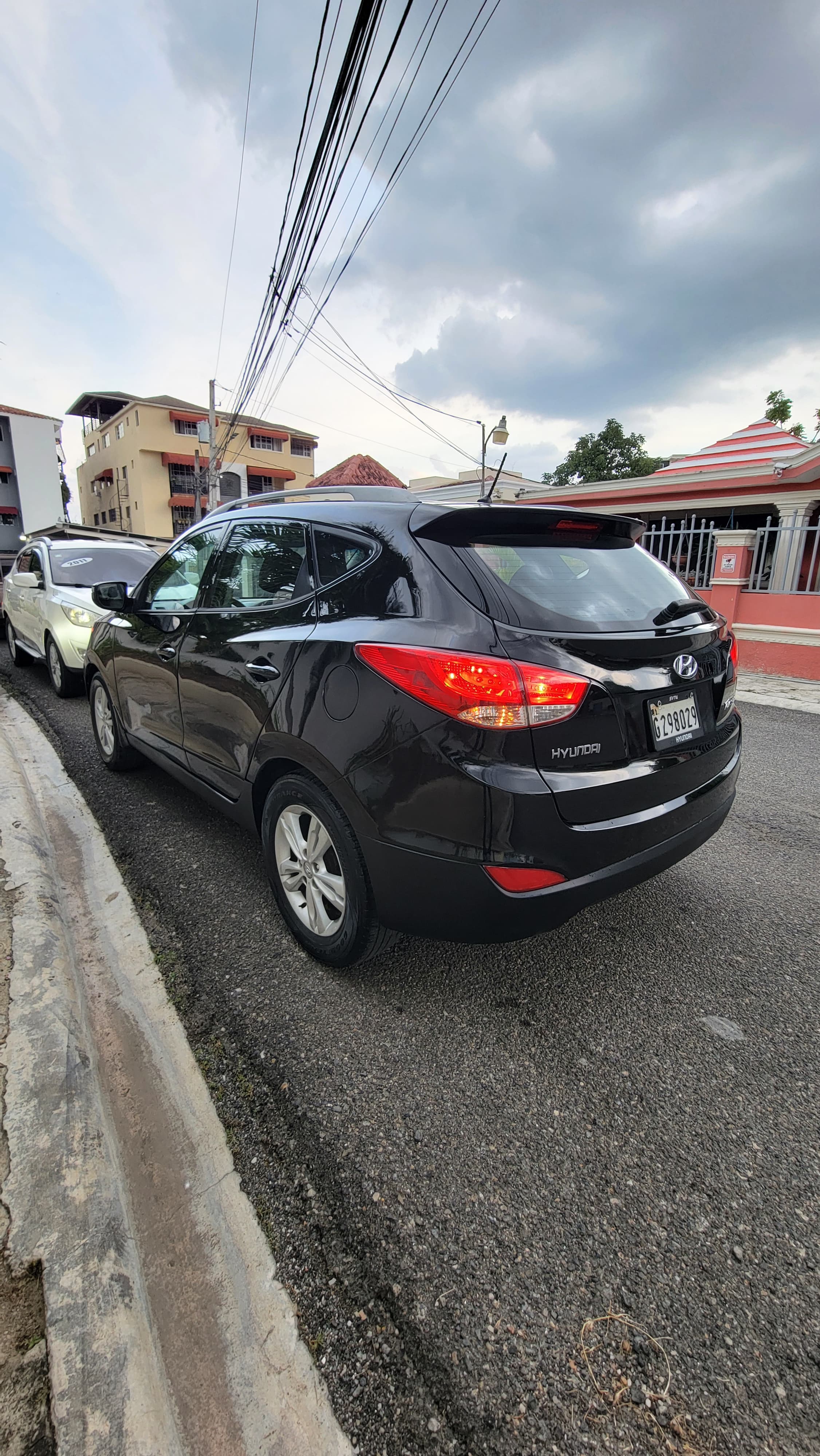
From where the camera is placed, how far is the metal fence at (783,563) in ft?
28.5

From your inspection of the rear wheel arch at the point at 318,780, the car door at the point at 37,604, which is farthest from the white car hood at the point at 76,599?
the rear wheel arch at the point at 318,780

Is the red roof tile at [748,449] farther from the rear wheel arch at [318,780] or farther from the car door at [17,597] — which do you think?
the rear wheel arch at [318,780]

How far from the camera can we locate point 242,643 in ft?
8.63

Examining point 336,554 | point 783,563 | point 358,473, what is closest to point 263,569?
point 336,554

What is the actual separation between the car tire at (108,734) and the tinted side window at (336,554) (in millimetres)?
2393

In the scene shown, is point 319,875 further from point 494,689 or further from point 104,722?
point 104,722

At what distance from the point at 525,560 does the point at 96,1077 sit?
2.04 metres

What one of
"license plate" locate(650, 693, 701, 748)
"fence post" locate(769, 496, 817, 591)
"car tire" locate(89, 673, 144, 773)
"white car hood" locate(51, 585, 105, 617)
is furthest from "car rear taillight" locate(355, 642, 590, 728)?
"fence post" locate(769, 496, 817, 591)

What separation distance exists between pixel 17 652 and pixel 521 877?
876 cm

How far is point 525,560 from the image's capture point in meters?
2.11

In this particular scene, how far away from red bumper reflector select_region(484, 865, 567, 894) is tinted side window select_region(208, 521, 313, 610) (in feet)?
3.93

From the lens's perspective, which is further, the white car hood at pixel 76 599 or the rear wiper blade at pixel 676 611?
the white car hood at pixel 76 599

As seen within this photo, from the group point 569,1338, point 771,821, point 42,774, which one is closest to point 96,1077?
point 569,1338

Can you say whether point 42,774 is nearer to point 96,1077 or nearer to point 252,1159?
point 96,1077
